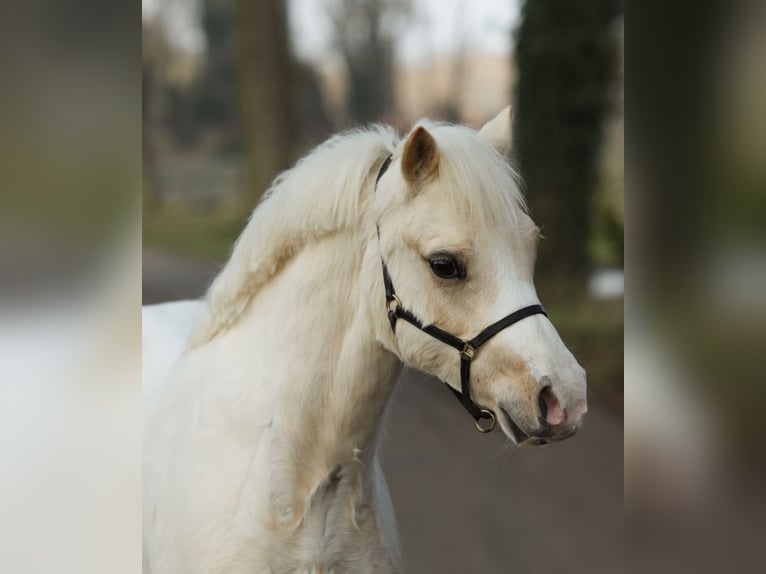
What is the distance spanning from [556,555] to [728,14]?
3.66 meters

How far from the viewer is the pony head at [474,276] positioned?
1.75m

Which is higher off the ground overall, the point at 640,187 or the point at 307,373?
the point at 640,187

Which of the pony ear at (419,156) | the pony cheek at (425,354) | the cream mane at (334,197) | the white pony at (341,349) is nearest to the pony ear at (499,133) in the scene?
the white pony at (341,349)

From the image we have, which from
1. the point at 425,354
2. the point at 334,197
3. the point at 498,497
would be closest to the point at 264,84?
the point at 498,497

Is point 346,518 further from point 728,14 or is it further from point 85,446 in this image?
point 728,14

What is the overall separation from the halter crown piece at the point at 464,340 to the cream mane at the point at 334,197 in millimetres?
205

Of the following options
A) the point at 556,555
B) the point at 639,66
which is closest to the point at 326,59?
the point at 556,555

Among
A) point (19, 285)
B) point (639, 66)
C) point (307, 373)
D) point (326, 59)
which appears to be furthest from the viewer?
point (326, 59)

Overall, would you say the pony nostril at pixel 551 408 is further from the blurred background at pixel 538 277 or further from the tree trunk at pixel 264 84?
the tree trunk at pixel 264 84

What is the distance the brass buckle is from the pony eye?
0.39 feet

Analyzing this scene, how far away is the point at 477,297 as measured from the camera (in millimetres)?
1844

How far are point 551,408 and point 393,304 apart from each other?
422mm

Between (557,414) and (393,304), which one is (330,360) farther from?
(557,414)

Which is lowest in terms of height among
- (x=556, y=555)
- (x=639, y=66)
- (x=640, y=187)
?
(x=556, y=555)
